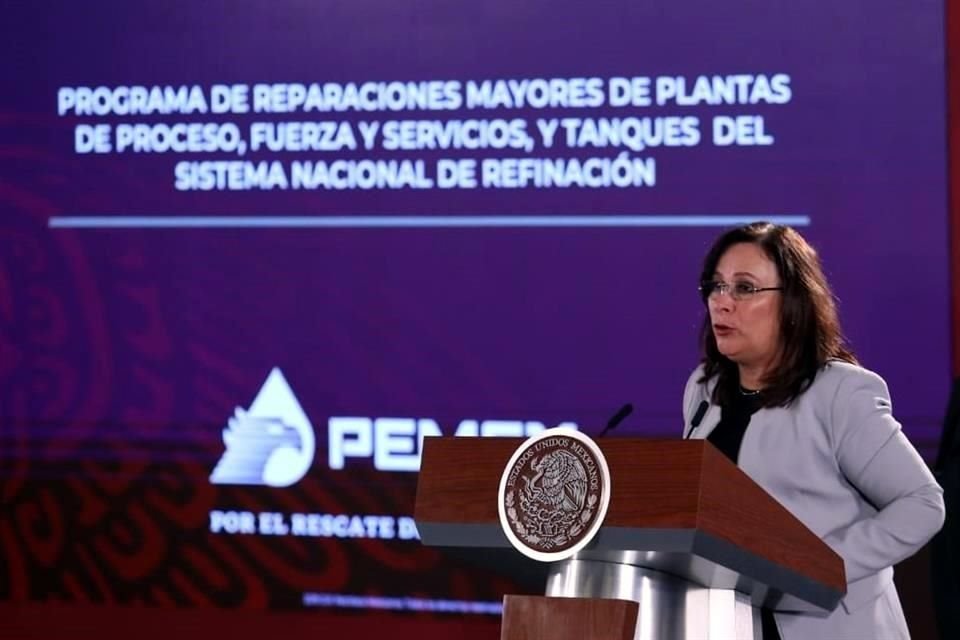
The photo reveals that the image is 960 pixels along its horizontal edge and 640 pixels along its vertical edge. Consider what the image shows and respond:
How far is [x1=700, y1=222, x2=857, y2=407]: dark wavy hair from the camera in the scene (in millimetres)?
2395

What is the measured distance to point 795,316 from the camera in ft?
7.86

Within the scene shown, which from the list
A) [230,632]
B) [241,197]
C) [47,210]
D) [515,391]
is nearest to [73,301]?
[47,210]

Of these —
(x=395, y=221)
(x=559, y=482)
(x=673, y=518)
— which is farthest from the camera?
(x=395, y=221)

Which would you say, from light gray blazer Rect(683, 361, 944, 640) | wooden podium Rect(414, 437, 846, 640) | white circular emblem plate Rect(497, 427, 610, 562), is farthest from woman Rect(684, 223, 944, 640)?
white circular emblem plate Rect(497, 427, 610, 562)

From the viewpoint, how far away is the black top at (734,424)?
7.89 ft

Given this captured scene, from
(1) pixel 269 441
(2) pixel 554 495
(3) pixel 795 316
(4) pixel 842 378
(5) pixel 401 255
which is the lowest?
(1) pixel 269 441

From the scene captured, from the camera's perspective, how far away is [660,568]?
187cm

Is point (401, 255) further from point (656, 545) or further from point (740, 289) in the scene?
point (656, 545)

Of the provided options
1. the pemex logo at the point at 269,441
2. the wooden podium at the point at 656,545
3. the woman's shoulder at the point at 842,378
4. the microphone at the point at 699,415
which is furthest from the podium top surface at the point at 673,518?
the pemex logo at the point at 269,441

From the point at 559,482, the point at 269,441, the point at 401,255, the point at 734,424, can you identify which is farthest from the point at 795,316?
the point at 269,441

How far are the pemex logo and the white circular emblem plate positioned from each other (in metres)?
2.63

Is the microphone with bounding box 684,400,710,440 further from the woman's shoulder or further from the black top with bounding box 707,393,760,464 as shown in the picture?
the woman's shoulder

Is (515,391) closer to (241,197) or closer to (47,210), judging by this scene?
(241,197)

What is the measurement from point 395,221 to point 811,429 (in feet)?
7.18
